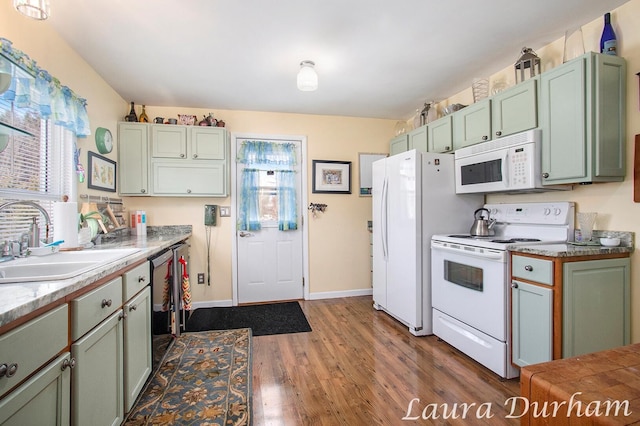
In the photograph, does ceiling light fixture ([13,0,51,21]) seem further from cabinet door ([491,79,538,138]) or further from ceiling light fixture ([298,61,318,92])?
cabinet door ([491,79,538,138])

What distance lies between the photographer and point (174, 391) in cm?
187

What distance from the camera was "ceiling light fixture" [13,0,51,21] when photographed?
1246 millimetres

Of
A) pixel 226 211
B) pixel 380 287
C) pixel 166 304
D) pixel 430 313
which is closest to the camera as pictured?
pixel 166 304

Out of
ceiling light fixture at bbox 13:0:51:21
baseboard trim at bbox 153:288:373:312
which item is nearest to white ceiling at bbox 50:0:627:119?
ceiling light fixture at bbox 13:0:51:21

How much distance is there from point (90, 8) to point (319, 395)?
282 cm

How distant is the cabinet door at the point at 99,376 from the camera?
3.58ft

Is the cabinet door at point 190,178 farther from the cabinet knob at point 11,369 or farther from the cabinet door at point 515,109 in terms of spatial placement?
the cabinet door at point 515,109

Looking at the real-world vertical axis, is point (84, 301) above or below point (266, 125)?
below

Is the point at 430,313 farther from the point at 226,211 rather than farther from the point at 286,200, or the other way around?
the point at 226,211

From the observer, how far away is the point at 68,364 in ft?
3.40

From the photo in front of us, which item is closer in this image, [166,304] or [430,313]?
[166,304]

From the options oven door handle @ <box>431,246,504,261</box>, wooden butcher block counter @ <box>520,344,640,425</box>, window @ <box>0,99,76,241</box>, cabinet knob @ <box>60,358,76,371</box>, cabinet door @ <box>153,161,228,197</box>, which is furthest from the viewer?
cabinet door @ <box>153,161,228,197</box>

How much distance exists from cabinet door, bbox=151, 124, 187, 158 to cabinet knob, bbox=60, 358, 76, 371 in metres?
2.53

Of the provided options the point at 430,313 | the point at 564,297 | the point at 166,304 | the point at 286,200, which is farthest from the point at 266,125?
the point at 564,297
